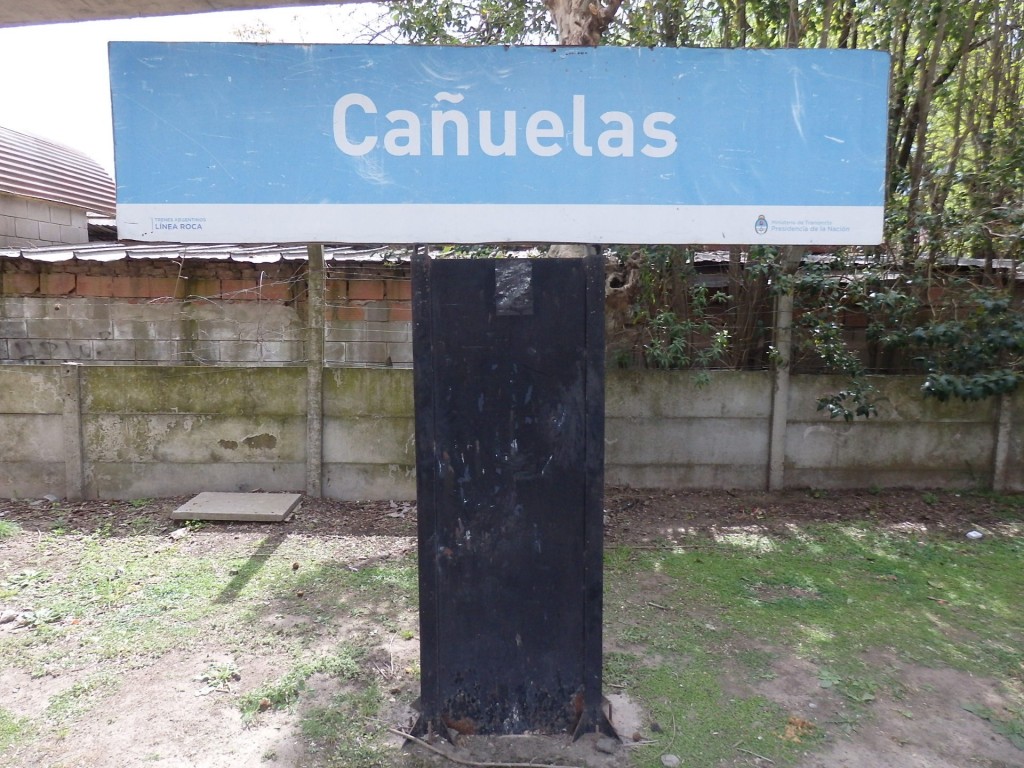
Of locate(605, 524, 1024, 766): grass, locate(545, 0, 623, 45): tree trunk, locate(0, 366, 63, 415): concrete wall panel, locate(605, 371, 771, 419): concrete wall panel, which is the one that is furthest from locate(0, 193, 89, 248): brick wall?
locate(605, 524, 1024, 766): grass

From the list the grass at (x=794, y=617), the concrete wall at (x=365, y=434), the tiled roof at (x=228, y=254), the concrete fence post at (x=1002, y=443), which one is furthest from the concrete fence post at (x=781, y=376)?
the tiled roof at (x=228, y=254)

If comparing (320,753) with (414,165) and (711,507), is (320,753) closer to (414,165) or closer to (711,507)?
(414,165)

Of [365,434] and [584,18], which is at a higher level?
[584,18]

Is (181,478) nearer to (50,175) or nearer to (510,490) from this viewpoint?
(510,490)

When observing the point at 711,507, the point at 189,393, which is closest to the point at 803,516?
the point at 711,507

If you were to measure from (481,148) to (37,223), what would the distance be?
8.76 metres

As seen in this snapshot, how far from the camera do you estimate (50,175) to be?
33.6ft

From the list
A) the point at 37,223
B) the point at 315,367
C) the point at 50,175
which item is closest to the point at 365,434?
the point at 315,367

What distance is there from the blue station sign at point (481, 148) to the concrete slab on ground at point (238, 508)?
3248 millimetres

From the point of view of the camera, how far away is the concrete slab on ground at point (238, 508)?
511cm

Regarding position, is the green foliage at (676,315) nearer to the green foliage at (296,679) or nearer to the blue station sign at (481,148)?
the blue station sign at (481,148)

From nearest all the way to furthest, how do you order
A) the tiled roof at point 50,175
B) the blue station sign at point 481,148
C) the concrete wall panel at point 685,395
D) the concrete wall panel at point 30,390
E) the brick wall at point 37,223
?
the blue station sign at point 481,148, the concrete wall panel at point 30,390, the concrete wall panel at point 685,395, the brick wall at point 37,223, the tiled roof at point 50,175

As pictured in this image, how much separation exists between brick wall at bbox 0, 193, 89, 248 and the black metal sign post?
829 centimetres

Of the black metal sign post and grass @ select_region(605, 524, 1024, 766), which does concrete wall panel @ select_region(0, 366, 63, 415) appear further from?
grass @ select_region(605, 524, 1024, 766)
